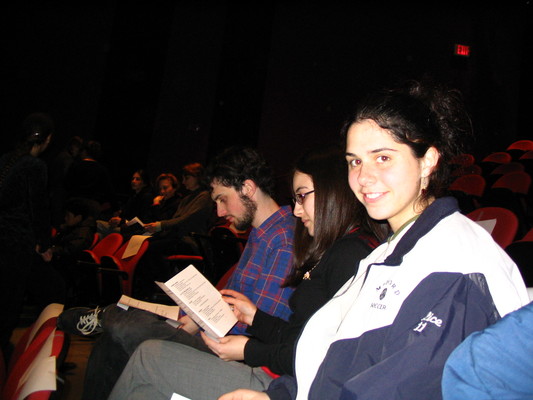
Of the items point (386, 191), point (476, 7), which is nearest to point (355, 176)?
point (386, 191)

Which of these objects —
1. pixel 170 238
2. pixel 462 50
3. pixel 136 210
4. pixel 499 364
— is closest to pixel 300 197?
pixel 499 364

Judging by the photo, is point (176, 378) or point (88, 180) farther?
point (88, 180)

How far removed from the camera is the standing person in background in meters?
2.18

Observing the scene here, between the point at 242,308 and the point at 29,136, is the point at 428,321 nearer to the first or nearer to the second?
the point at 242,308

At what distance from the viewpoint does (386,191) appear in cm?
108

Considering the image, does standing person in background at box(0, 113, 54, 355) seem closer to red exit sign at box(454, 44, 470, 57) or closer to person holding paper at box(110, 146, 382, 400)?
person holding paper at box(110, 146, 382, 400)

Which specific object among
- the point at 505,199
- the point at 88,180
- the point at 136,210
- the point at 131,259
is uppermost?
the point at 505,199

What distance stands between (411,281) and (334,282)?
1.64 ft

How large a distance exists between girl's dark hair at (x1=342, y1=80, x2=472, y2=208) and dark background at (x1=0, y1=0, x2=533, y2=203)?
5.96 meters

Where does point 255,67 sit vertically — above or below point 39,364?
above

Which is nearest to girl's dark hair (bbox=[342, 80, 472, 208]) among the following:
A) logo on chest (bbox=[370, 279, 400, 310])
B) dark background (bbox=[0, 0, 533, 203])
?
logo on chest (bbox=[370, 279, 400, 310])

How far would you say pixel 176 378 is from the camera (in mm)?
1299

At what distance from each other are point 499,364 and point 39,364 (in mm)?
862

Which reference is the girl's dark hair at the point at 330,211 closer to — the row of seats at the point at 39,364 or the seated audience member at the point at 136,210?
the row of seats at the point at 39,364
